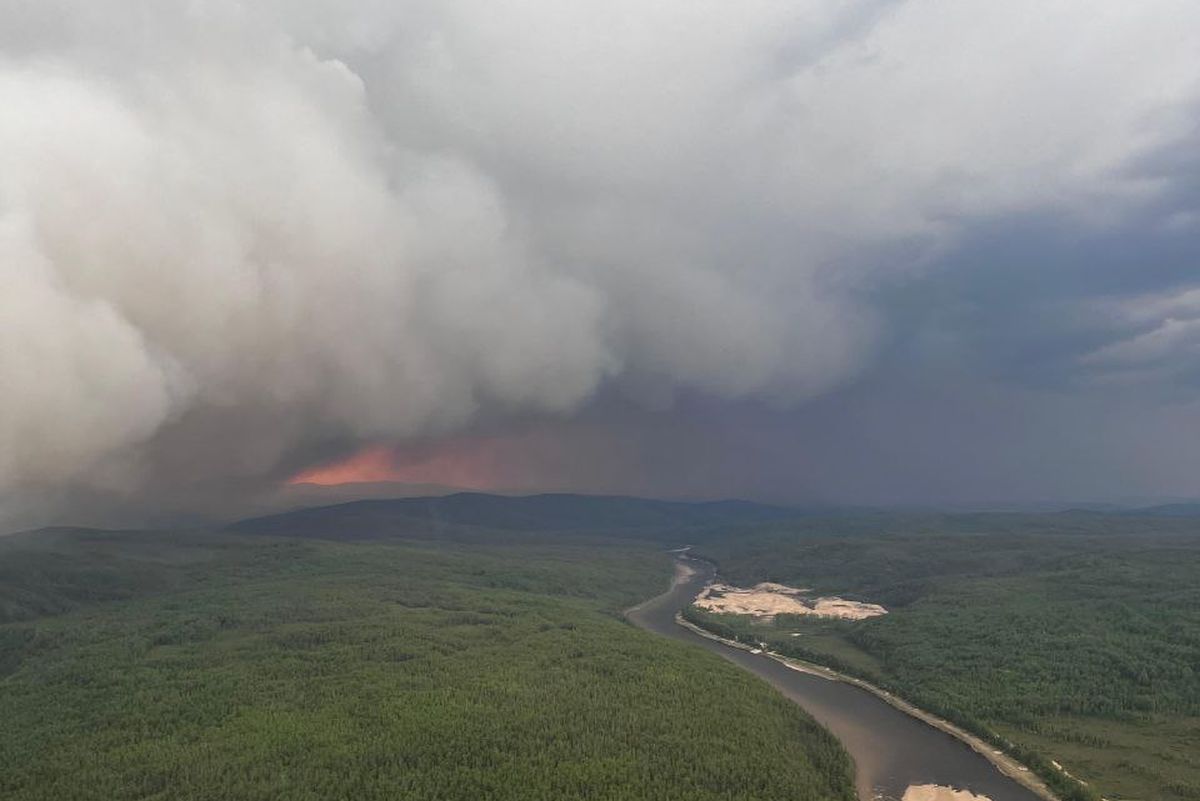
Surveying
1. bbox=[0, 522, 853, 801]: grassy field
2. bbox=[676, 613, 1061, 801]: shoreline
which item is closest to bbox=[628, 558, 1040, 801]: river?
bbox=[676, 613, 1061, 801]: shoreline

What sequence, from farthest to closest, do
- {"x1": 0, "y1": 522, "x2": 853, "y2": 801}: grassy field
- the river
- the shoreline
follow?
the shoreline < the river < {"x1": 0, "y1": 522, "x2": 853, "y2": 801}: grassy field

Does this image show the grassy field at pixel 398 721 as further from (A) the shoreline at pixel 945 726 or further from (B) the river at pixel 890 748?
(A) the shoreline at pixel 945 726

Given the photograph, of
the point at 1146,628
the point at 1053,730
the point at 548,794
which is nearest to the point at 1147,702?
the point at 1053,730

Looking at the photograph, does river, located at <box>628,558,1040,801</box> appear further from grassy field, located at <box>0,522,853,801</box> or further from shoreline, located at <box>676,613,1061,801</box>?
grassy field, located at <box>0,522,853,801</box>

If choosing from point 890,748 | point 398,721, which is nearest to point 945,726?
point 890,748

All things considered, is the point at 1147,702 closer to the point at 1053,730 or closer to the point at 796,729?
the point at 1053,730

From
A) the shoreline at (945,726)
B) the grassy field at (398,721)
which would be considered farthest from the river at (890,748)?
the grassy field at (398,721)

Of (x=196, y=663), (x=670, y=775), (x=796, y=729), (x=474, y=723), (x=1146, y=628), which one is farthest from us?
(x=1146, y=628)

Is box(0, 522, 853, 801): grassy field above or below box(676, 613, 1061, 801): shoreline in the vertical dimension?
above
